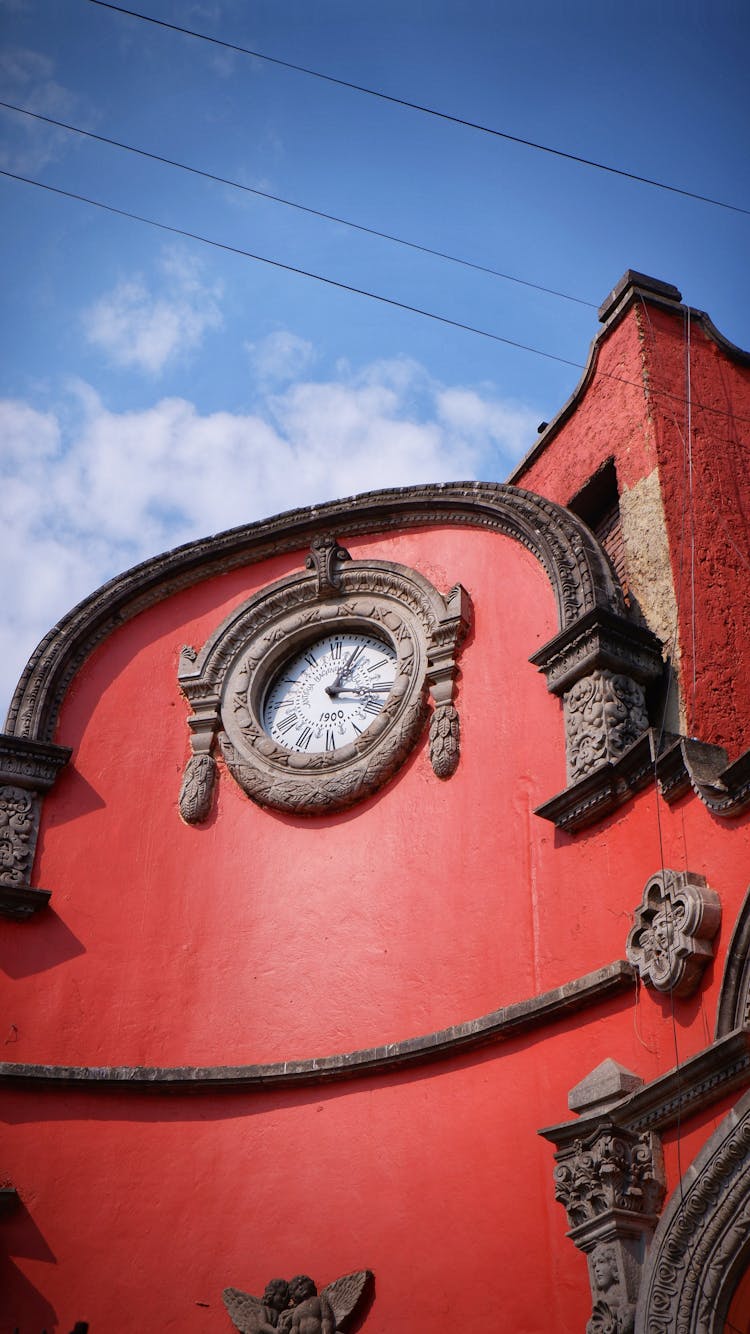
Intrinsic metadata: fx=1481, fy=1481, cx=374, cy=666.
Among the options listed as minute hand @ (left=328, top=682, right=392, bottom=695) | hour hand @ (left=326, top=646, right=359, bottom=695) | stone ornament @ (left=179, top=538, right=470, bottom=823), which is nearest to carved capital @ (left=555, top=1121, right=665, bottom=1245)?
stone ornament @ (left=179, top=538, right=470, bottom=823)

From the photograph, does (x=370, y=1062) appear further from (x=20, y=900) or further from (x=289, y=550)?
(x=289, y=550)

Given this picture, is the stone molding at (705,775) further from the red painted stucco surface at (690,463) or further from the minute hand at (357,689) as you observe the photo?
the minute hand at (357,689)

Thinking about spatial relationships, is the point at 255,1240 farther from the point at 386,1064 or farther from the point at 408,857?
the point at 408,857

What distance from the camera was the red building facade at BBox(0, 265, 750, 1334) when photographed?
18.3ft

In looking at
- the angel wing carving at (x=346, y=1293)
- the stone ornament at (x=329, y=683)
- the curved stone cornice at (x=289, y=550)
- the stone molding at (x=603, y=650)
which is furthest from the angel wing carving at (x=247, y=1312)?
the curved stone cornice at (x=289, y=550)

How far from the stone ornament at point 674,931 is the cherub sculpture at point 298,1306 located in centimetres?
188

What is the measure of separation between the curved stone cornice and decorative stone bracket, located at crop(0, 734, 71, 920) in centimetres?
17

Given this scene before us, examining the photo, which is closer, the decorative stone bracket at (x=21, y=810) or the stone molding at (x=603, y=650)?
the stone molding at (x=603, y=650)

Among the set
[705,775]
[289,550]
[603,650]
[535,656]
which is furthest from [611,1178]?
[289,550]

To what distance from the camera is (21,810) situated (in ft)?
27.1

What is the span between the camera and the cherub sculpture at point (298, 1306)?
6180 mm

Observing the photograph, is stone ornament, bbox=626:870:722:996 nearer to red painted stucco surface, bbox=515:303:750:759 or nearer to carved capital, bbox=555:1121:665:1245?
carved capital, bbox=555:1121:665:1245

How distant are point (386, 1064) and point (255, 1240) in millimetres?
983

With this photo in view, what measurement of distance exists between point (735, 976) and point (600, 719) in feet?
5.76
